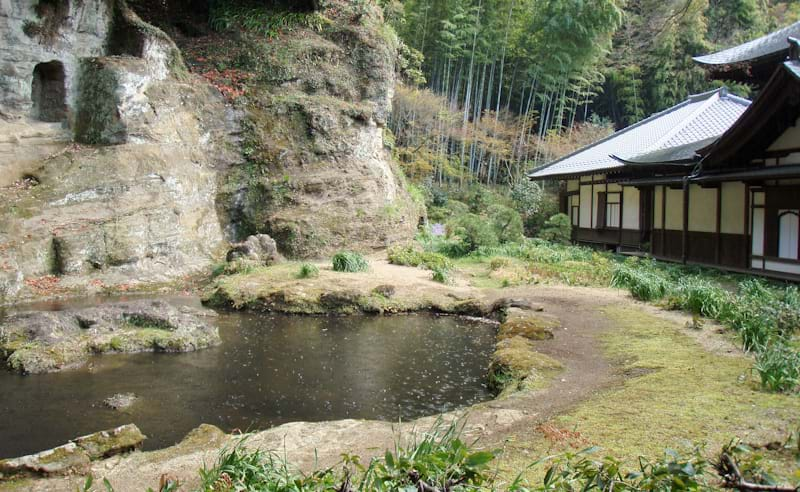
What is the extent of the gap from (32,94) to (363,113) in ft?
35.4

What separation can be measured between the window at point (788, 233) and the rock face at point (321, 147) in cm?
1177

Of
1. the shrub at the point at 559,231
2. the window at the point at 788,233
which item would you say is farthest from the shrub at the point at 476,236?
the window at the point at 788,233

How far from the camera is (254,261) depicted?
1616cm

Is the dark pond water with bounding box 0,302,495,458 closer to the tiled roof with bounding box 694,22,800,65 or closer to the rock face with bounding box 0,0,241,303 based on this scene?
the rock face with bounding box 0,0,241,303

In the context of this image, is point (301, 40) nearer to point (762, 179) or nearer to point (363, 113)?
point (363, 113)

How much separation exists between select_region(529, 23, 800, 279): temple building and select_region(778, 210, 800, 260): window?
0.02m

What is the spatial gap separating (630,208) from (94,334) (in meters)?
18.3

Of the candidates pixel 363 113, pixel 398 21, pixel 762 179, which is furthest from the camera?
pixel 398 21

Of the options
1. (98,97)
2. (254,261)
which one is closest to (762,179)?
(254,261)

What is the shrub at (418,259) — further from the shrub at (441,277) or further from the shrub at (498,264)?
the shrub at (441,277)

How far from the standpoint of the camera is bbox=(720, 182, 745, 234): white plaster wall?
48.1 feet

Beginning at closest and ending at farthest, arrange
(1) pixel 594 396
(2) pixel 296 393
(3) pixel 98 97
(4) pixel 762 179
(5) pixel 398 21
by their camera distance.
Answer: (1) pixel 594 396
(2) pixel 296 393
(4) pixel 762 179
(3) pixel 98 97
(5) pixel 398 21

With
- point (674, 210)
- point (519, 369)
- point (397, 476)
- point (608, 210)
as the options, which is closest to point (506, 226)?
point (608, 210)

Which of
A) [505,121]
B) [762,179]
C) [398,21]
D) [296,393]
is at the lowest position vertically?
[296,393]
